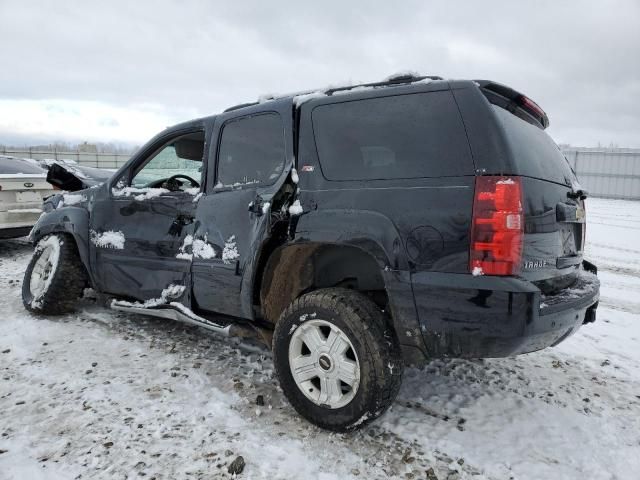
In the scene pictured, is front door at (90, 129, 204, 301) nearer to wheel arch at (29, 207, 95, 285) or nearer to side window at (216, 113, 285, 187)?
wheel arch at (29, 207, 95, 285)

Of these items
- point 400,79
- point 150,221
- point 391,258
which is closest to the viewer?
point 391,258

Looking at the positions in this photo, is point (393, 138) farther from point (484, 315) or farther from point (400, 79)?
point (484, 315)

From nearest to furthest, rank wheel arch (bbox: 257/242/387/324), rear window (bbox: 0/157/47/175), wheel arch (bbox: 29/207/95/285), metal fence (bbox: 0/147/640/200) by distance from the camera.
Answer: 1. wheel arch (bbox: 257/242/387/324)
2. wheel arch (bbox: 29/207/95/285)
3. rear window (bbox: 0/157/47/175)
4. metal fence (bbox: 0/147/640/200)

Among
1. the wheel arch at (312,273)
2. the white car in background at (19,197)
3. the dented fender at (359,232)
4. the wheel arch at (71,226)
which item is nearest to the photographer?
the dented fender at (359,232)

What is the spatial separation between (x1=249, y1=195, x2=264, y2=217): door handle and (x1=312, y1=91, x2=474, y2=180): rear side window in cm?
47

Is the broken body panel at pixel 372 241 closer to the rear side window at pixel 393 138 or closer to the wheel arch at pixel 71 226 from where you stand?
the rear side window at pixel 393 138

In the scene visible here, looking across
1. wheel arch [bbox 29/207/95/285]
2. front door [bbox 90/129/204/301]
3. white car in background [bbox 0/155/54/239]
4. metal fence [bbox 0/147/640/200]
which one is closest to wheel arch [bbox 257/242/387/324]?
front door [bbox 90/129/204/301]

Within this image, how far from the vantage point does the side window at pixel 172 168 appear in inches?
149

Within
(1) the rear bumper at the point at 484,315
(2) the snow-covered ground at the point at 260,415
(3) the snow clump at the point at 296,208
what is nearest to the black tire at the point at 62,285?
(2) the snow-covered ground at the point at 260,415

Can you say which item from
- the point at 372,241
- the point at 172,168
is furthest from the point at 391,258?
the point at 172,168

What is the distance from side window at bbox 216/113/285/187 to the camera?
9.61 ft

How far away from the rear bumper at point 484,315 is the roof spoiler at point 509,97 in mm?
991

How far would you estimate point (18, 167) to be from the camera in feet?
23.1

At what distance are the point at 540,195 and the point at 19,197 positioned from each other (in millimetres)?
7063
